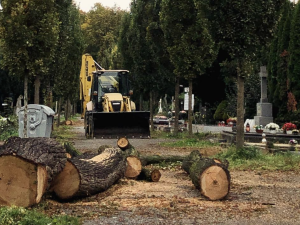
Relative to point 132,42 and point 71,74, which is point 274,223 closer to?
point 132,42

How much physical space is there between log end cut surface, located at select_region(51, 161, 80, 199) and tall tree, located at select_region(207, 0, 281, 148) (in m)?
7.28

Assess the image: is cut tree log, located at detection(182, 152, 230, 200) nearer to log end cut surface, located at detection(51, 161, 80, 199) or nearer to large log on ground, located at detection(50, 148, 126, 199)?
large log on ground, located at detection(50, 148, 126, 199)

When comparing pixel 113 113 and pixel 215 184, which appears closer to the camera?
pixel 215 184

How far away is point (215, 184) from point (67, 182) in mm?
2341

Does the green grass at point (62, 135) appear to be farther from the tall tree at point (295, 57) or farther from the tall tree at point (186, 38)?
the tall tree at point (295, 57)

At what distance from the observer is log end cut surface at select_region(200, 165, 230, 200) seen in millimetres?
8000

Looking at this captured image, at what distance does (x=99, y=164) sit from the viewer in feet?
28.6

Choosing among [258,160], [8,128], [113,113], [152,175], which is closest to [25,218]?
[152,175]

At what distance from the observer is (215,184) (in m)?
8.03

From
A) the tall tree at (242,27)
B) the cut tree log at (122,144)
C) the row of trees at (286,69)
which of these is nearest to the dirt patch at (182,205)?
the cut tree log at (122,144)

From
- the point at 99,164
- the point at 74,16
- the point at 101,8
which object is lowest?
the point at 99,164

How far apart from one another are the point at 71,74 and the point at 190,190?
2744cm

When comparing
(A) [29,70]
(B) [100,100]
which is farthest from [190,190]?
(B) [100,100]

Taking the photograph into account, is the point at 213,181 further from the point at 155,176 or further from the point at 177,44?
the point at 177,44
